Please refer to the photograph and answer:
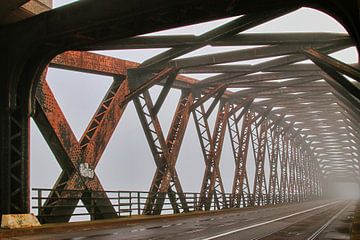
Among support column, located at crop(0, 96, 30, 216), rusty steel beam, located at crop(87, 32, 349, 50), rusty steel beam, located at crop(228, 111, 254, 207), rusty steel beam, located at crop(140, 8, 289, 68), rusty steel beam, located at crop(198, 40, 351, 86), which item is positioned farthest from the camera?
rusty steel beam, located at crop(228, 111, 254, 207)

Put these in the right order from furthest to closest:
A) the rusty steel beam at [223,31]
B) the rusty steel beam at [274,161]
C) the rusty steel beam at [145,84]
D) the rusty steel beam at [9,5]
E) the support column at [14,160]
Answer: the rusty steel beam at [274,161]
the rusty steel beam at [145,84]
the rusty steel beam at [223,31]
the support column at [14,160]
the rusty steel beam at [9,5]

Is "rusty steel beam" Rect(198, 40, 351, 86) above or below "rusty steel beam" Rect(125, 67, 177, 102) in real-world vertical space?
above

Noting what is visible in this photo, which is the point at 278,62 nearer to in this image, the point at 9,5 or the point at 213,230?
the point at 213,230

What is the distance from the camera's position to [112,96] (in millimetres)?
22828

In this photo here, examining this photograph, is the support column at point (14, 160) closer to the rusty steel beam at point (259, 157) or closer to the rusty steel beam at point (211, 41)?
the rusty steel beam at point (211, 41)

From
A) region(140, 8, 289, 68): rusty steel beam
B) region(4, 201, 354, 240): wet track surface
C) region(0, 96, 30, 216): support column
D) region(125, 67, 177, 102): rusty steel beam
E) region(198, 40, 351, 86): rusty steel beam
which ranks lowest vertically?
region(4, 201, 354, 240): wet track surface

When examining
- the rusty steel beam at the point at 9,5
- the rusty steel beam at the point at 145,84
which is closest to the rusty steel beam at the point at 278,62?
the rusty steel beam at the point at 145,84

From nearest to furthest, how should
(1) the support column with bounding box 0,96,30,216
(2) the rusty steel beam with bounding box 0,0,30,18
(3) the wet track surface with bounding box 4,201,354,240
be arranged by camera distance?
(3) the wet track surface with bounding box 4,201,354,240 → (2) the rusty steel beam with bounding box 0,0,30,18 → (1) the support column with bounding box 0,96,30,216

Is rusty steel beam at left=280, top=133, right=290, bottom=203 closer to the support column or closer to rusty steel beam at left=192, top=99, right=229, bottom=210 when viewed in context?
rusty steel beam at left=192, top=99, right=229, bottom=210

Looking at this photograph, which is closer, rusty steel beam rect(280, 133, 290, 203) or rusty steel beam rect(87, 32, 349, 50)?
rusty steel beam rect(87, 32, 349, 50)

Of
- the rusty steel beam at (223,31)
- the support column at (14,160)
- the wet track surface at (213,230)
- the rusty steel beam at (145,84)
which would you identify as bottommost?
the wet track surface at (213,230)

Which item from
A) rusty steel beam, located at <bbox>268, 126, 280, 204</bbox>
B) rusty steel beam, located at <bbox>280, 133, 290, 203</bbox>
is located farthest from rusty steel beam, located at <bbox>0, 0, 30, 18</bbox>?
rusty steel beam, located at <bbox>280, 133, 290, 203</bbox>

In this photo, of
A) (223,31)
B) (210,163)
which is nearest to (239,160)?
(210,163)

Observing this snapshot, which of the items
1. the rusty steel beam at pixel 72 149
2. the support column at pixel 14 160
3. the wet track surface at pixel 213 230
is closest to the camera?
the wet track surface at pixel 213 230
